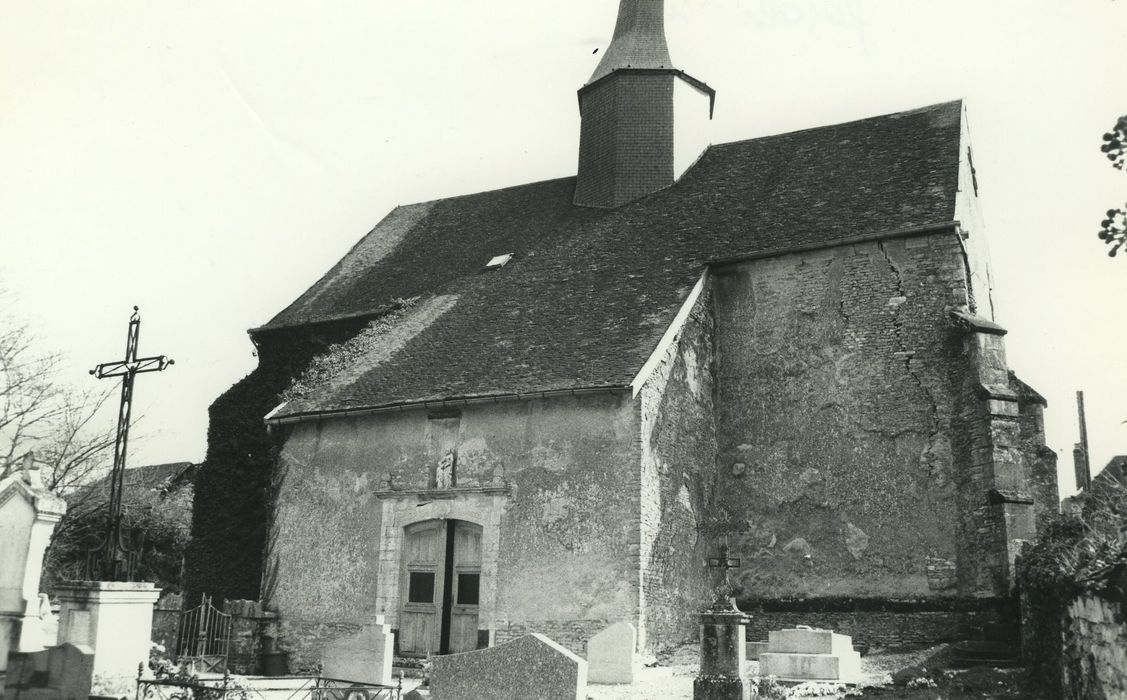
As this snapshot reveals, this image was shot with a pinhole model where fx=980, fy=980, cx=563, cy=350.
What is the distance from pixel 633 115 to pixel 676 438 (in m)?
8.65

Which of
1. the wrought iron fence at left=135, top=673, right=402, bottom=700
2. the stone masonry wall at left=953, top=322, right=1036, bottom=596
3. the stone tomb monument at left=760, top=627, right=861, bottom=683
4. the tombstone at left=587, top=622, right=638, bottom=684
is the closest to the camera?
the wrought iron fence at left=135, top=673, right=402, bottom=700

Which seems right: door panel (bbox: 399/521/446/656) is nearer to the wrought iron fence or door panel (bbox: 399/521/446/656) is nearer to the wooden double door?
the wooden double door

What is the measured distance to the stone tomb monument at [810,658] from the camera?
11766 mm

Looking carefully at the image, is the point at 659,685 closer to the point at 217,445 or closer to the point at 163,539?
the point at 217,445

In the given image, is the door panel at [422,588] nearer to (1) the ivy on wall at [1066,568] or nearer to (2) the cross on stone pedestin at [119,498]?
(2) the cross on stone pedestin at [119,498]

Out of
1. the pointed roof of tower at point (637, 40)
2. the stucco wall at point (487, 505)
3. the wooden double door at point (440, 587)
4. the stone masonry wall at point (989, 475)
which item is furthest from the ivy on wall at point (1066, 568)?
the pointed roof of tower at point (637, 40)

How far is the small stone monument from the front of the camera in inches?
415

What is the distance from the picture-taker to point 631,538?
1411cm

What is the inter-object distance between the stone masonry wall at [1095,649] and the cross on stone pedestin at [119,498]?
9041 mm

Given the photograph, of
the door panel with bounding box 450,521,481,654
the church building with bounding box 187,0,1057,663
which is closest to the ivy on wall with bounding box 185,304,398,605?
the church building with bounding box 187,0,1057,663

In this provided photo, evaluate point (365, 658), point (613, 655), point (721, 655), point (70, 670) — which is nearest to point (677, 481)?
point (613, 655)

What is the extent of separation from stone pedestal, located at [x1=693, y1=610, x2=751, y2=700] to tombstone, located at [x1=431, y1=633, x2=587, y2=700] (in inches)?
77.7

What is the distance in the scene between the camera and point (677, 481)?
15.4m

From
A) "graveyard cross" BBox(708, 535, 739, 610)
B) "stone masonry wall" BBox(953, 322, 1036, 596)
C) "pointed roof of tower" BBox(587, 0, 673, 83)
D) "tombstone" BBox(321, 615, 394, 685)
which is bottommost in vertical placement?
"tombstone" BBox(321, 615, 394, 685)
